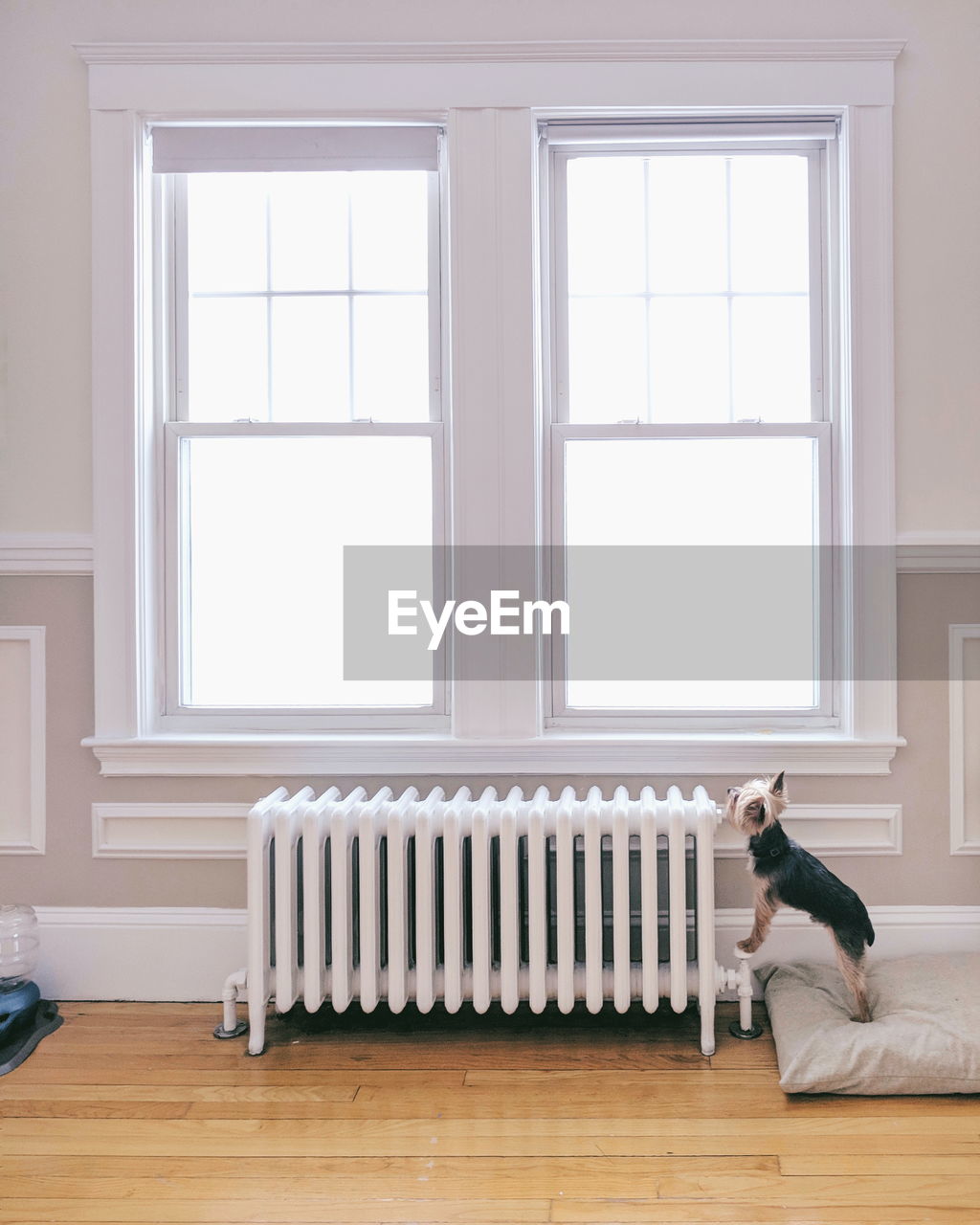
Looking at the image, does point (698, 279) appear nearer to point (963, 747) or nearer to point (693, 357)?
point (693, 357)

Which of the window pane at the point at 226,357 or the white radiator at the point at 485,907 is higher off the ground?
the window pane at the point at 226,357

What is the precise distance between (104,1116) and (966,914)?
226 cm

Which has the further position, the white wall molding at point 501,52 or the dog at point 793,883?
the white wall molding at point 501,52

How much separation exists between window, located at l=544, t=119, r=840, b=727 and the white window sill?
0.12 meters

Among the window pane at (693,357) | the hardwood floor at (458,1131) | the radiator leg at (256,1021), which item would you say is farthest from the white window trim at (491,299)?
the hardwood floor at (458,1131)

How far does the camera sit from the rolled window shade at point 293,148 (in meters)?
2.41

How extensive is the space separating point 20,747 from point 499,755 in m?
1.38

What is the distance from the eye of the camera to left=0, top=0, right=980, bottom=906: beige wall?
7.74 feet

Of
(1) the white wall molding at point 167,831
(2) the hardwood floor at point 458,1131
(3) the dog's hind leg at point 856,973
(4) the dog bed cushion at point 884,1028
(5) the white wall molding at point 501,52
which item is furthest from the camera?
(1) the white wall molding at point 167,831

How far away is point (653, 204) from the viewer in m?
2.49

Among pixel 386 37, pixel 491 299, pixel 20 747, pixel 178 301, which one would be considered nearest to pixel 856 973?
pixel 491 299

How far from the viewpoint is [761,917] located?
7.13 ft

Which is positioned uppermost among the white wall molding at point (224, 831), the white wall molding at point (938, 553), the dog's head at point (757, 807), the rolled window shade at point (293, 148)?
the rolled window shade at point (293, 148)

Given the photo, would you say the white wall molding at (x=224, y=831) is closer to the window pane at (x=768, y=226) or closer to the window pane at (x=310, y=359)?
the window pane at (x=310, y=359)
